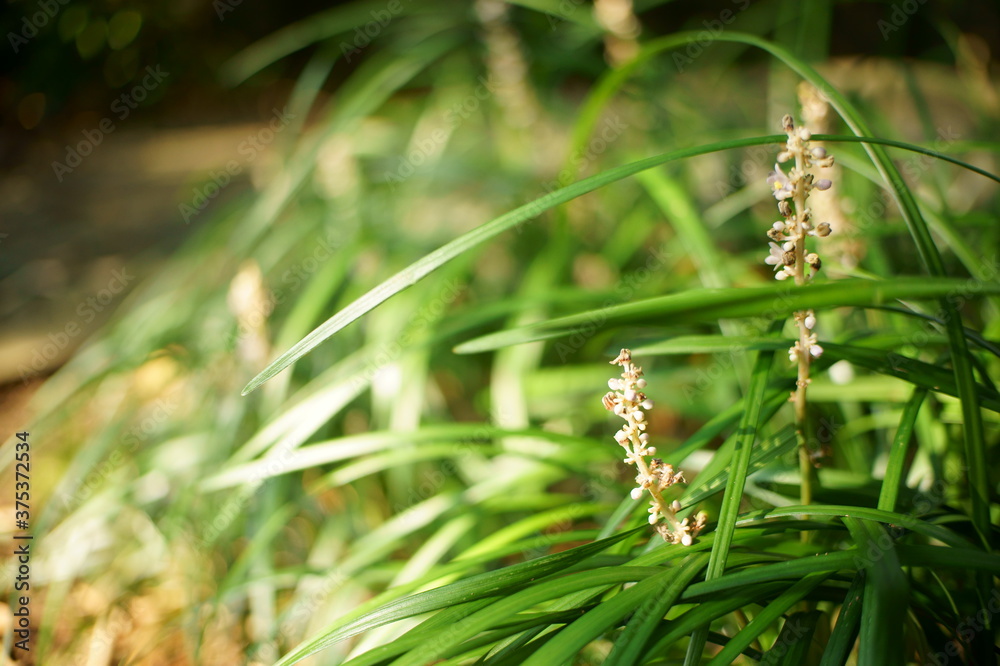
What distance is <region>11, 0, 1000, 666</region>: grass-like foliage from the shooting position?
654 mm

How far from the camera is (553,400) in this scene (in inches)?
66.2

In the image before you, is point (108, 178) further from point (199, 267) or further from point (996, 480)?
point (996, 480)

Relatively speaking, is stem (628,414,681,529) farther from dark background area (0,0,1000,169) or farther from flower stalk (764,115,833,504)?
dark background area (0,0,1000,169)

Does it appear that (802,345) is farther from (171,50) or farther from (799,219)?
(171,50)

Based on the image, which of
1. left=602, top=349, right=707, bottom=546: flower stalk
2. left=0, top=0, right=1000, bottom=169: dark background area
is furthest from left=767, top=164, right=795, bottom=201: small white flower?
left=0, top=0, right=1000, bottom=169: dark background area

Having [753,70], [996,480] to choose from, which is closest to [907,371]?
[996,480]

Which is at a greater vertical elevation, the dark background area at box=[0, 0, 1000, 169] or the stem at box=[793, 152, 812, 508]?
the dark background area at box=[0, 0, 1000, 169]

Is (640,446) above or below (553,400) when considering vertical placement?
below

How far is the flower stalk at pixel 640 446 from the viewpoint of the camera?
65cm

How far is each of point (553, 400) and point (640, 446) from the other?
1.00m

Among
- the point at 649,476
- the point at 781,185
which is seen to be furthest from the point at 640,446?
the point at 781,185

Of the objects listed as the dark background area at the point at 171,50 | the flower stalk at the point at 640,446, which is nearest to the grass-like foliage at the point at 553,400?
the flower stalk at the point at 640,446

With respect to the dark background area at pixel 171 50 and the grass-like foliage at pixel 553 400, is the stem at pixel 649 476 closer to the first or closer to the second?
the grass-like foliage at pixel 553 400

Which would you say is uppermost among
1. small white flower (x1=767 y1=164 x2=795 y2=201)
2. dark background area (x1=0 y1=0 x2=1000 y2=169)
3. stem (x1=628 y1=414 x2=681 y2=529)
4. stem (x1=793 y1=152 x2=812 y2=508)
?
dark background area (x1=0 y1=0 x2=1000 y2=169)
